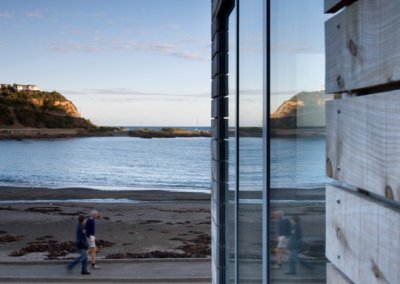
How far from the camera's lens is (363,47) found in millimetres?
1281

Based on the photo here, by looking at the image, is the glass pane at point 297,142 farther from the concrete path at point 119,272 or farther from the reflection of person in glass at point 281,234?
the concrete path at point 119,272

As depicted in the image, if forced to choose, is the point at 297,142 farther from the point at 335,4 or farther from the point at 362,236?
the point at 362,236

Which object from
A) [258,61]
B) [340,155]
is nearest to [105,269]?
[258,61]

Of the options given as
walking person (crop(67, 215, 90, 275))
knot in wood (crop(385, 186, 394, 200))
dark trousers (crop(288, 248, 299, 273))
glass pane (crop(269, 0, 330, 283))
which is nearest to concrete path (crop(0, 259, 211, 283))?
walking person (crop(67, 215, 90, 275))

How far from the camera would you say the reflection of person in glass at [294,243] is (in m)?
2.35

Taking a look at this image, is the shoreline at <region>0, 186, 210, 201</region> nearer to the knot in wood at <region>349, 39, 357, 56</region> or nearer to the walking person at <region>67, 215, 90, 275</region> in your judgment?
the walking person at <region>67, 215, 90, 275</region>

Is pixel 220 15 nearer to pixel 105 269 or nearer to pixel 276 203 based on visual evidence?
pixel 276 203

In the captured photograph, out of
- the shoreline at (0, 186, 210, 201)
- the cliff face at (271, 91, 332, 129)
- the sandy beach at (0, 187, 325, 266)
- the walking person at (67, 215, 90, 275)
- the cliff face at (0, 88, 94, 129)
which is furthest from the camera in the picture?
the cliff face at (0, 88, 94, 129)

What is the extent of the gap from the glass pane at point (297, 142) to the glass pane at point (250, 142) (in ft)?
1.13

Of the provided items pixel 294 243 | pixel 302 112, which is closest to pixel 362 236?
pixel 302 112

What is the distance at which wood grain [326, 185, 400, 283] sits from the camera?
1.13 meters

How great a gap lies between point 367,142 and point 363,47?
19 cm

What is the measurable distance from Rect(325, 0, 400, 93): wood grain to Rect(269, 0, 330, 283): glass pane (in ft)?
1.46

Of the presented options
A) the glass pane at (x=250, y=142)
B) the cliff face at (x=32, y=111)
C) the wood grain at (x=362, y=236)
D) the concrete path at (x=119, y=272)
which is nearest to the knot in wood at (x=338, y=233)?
the wood grain at (x=362, y=236)
